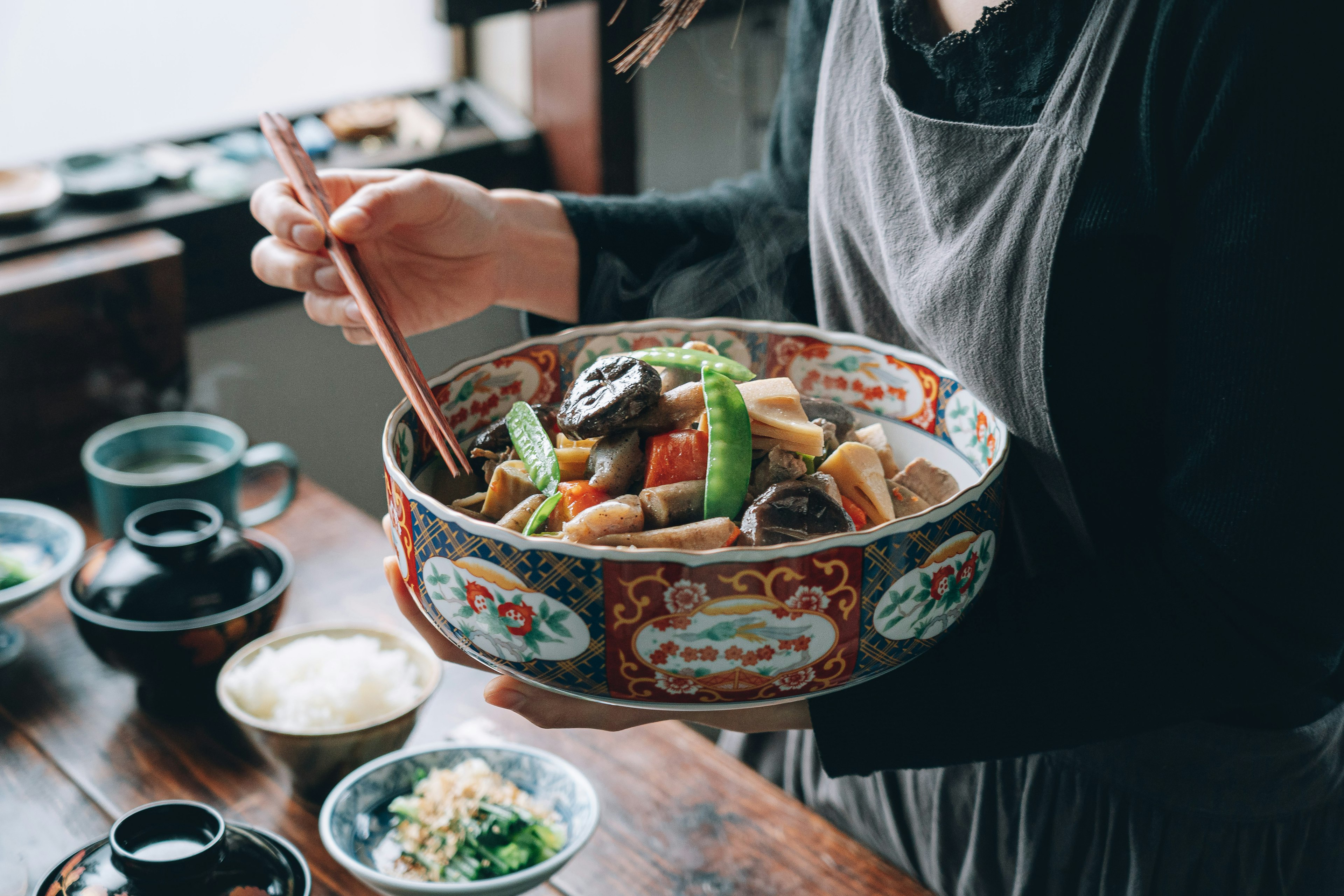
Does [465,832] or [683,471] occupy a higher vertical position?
[683,471]

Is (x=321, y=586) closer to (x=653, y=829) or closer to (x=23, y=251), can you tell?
(x=653, y=829)

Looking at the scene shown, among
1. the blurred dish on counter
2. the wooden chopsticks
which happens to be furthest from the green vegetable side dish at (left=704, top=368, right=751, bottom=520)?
the blurred dish on counter

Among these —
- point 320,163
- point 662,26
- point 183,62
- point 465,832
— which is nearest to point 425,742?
point 465,832

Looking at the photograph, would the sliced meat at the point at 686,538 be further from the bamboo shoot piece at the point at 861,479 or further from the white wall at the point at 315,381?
the white wall at the point at 315,381

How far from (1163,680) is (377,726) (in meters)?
0.79

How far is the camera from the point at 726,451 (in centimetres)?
78

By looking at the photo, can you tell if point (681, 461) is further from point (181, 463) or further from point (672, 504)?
point (181, 463)

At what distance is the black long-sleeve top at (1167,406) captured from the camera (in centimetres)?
71

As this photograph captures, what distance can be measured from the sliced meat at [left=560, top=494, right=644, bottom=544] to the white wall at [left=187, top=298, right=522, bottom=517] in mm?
1564

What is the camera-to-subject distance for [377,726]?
46.8 inches

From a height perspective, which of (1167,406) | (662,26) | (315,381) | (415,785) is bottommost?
(315,381)

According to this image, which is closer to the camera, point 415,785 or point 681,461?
point 681,461

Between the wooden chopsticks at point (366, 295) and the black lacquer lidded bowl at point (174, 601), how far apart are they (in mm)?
528

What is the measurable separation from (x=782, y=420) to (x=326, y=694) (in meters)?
0.73
